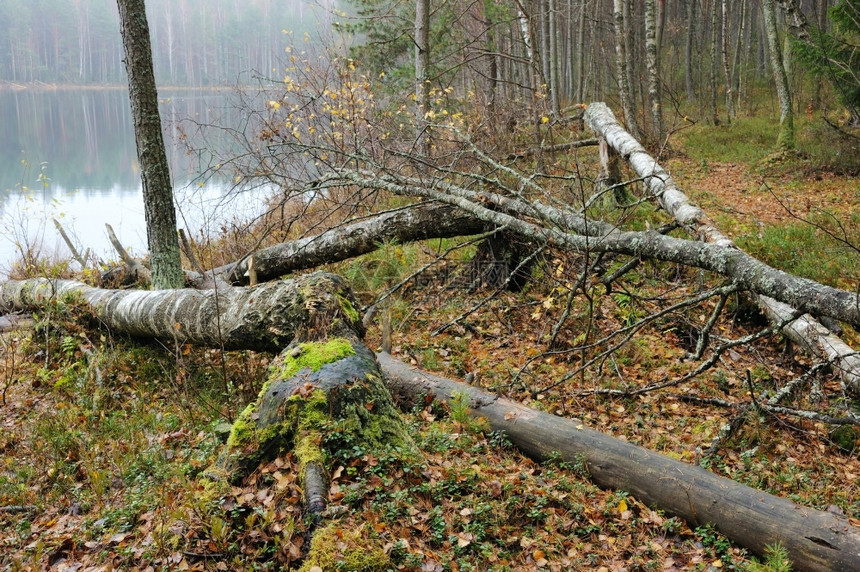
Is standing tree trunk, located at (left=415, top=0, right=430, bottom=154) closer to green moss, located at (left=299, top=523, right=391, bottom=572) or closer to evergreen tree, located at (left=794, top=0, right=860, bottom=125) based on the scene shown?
evergreen tree, located at (left=794, top=0, right=860, bottom=125)

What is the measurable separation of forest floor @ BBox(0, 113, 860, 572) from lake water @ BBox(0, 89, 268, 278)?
7.30ft

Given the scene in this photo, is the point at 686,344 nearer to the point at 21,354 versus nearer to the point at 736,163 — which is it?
the point at 21,354

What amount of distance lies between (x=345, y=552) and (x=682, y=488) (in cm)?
231

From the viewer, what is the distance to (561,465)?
14.3ft

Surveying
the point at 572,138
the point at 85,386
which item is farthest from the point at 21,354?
the point at 572,138

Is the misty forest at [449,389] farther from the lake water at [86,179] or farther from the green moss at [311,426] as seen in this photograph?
the lake water at [86,179]

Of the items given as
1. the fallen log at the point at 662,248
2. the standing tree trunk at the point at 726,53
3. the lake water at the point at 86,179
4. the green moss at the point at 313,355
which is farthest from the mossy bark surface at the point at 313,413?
the standing tree trunk at the point at 726,53

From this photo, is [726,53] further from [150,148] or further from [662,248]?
[150,148]

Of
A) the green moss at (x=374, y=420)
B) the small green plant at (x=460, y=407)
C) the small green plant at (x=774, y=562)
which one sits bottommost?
the small green plant at (x=774, y=562)

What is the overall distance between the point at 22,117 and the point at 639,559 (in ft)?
174

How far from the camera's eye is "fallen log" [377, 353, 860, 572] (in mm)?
3389

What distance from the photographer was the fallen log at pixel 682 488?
133 inches

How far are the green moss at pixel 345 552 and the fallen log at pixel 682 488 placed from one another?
186 cm

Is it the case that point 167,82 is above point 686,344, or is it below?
above
